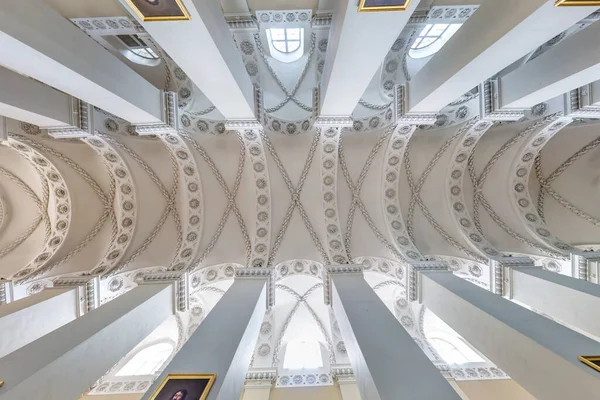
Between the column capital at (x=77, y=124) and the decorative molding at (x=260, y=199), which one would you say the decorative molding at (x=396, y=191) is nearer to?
the decorative molding at (x=260, y=199)

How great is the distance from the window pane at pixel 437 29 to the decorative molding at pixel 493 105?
7.47 feet

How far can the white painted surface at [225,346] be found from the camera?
13.3 ft

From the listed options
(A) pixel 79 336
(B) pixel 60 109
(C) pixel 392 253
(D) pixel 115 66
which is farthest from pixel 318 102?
(A) pixel 79 336

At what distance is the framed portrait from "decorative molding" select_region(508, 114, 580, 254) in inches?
355

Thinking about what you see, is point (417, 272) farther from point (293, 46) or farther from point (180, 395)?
point (293, 46)

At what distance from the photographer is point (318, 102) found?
21.9 ft

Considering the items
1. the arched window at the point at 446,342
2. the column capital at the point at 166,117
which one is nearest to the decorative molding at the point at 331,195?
the column capital at the point at 166,117

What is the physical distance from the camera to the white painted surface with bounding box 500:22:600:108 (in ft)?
14.4

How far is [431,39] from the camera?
7.92 metres

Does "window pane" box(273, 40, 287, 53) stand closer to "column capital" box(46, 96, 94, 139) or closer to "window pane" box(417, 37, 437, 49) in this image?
"window pane" box(417, 37, 437, 49)

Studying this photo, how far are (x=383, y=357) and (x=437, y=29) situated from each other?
26.4ft

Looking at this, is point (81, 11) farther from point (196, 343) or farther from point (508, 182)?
point (508, 182)

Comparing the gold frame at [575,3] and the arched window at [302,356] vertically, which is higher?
the gold frame at [575,3]

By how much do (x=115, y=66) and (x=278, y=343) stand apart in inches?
340
